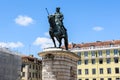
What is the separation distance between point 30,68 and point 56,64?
51.1 meters

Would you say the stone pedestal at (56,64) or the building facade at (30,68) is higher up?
the building facade at (30,68)

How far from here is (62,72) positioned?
964 inches

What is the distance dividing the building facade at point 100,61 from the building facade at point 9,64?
60.3 ft

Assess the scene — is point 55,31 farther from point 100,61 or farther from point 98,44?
point 98,44

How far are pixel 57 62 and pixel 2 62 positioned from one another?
1134 inches

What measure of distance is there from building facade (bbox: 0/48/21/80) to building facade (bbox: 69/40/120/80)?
18391 millimetres

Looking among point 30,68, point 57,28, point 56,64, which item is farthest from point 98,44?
point 56,64

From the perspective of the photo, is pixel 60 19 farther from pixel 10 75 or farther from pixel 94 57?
pixel 94 57

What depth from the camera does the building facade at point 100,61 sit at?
6844 cm

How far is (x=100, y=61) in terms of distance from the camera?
231 ft

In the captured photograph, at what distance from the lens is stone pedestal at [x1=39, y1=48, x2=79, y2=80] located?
24.5 m

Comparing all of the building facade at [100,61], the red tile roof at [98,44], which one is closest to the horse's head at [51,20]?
the building facade at [100,61]

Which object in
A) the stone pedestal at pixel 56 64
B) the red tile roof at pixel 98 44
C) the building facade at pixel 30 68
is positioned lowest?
the stone pedestal at pixel 56 64

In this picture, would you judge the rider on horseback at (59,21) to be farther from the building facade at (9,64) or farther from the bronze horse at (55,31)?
the building facade at (9,64)
